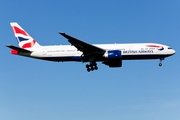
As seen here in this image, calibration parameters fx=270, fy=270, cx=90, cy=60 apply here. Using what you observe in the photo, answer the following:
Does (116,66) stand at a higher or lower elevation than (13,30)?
lower

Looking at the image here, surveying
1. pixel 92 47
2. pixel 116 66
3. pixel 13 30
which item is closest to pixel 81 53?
pixel 92 47

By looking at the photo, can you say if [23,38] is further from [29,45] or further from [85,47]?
[85,47]

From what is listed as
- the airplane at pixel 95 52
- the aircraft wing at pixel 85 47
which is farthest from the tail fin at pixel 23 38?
the aircraft wing at pixel 85 47

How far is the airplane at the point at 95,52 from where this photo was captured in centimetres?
3584

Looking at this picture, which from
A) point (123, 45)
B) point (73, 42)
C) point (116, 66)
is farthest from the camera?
point (116, 66)

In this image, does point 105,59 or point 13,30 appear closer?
point 105,59

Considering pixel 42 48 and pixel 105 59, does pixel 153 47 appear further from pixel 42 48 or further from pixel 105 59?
pixel 42 48

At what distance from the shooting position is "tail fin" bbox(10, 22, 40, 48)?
40375 millimetres

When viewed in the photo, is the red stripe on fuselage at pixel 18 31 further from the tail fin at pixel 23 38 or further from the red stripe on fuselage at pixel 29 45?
the red stripe on fuselage at pixel 29 45

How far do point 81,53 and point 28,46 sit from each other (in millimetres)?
8570

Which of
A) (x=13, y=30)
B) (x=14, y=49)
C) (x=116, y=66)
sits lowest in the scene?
(x=116, y=66)

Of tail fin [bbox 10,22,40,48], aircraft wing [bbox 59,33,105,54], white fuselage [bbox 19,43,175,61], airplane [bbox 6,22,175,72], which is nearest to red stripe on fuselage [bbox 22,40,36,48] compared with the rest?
tail fin [bbox 10,22,40,48]

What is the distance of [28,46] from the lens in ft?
132

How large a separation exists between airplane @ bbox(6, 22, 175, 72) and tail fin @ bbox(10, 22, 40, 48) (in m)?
1.21
